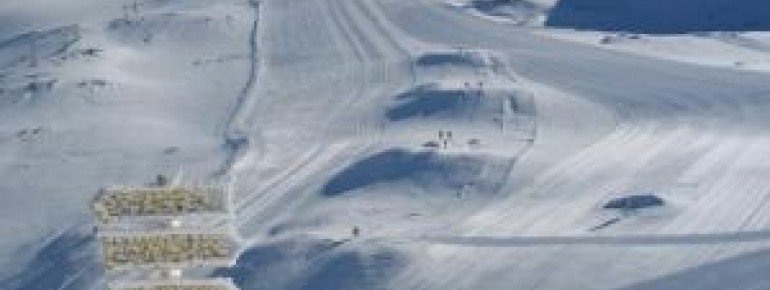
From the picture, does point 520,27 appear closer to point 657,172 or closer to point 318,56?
point 318,56

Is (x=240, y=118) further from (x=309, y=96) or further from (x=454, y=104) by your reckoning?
(x=454, y=104)

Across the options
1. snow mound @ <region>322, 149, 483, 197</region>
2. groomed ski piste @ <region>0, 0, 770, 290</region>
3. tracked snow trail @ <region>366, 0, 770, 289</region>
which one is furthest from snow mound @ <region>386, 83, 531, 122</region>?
snow mound @ <region>322, 149, 483, 197</region>

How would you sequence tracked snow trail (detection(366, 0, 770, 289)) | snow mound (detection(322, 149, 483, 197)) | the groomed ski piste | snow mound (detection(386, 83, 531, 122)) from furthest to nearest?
snow mound (detection(386, 83, 531, 122)) → snow mound (detection(322, 149, 483, 197)) → the groomed ski piste → tracked snow trail (detection(366, 0, 770, 289))

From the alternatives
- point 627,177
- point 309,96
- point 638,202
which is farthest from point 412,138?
point 638,202

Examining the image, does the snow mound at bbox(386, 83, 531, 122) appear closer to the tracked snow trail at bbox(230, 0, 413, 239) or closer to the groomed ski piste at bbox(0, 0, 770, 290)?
the groomed ski piste at bbox(0, 0, 770, 290)

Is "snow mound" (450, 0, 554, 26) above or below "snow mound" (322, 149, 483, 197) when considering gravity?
above

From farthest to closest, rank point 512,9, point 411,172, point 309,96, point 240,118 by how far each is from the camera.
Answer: point 512,9, point 309,96, point 240,118, point 411,172

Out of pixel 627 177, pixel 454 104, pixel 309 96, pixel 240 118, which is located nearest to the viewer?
pixel 627 177

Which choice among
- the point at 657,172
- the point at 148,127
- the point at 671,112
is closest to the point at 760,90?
the point at 671,112
